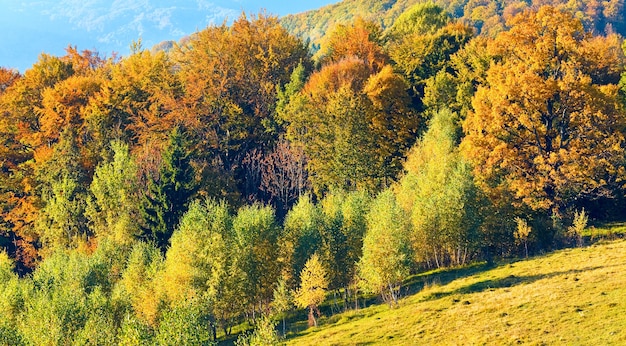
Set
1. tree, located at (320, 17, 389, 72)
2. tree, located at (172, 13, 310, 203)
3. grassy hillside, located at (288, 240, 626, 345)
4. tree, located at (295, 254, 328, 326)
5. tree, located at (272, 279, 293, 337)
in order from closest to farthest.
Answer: grassy hillside, located at (288, 240, 626, 345) → tree, located at (295, 254, 328, 326) → tree, located at (272, 279, 293, 337) → tree, located at (172, 13, 310, 203) → tree, located at (320, 17, 389, 72)

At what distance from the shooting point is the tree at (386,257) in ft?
171

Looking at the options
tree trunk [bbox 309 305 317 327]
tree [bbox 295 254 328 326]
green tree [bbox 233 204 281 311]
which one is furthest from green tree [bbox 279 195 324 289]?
tree trunk [bbox 309 305 317 327]

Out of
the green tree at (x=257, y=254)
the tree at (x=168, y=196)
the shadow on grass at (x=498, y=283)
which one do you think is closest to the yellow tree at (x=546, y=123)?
the shadow on grass at (x=498, y=283)

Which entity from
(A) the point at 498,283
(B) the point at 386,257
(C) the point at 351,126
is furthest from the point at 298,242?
(C) the point at 351,126

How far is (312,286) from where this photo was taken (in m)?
53.5

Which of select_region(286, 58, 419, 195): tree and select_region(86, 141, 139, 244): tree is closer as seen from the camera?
select_region(286, 58, 419, 195): tree

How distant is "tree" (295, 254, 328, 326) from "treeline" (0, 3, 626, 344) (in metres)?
0.26

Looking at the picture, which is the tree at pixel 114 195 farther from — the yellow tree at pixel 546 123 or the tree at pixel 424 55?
the yellow tree at pixel 546 123

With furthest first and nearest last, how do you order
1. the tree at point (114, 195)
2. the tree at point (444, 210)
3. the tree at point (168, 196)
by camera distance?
the tree at point (114, 195) < the tree at point (168, 196) < the tree at point (444, 210)

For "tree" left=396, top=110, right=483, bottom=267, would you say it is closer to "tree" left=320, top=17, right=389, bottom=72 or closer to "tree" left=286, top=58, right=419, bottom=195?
"tree" left=286, top=58, right=419, bottom=195

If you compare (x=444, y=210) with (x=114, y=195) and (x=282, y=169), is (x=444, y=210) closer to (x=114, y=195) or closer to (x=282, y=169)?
(x=282, y=169)

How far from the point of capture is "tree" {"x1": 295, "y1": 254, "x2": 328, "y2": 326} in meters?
53.5

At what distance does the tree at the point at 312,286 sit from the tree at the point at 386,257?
4255 millimetres

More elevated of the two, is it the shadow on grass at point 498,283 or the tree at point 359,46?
the tree at point 359,46
